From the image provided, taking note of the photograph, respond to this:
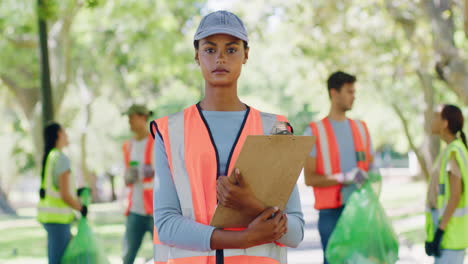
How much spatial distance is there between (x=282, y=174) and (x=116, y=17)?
1882 cm

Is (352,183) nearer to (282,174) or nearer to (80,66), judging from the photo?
(282,174)

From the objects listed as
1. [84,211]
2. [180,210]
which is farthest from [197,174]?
[84,211]

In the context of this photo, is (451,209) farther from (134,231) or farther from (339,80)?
(134,231)

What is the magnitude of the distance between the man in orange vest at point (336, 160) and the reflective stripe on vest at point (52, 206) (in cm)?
261

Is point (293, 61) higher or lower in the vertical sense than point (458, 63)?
higher

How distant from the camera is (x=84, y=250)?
7148 millimetres

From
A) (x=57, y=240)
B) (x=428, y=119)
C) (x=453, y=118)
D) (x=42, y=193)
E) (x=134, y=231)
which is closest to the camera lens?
(x=453, y=118)

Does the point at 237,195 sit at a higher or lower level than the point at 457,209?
higher

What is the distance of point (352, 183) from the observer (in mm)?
6367

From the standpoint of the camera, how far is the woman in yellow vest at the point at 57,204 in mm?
7352

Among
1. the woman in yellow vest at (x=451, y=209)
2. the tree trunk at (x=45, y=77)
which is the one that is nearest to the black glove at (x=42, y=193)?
the woman in yellow vest at (x=451, y=209)

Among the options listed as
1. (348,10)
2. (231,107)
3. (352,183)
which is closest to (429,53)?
(348,10)

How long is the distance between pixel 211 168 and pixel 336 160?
12.4 ft

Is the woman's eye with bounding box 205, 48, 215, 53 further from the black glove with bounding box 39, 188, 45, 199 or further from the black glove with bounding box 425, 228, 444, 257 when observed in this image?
the black glove with bounding box 39, 188, 45, 199
